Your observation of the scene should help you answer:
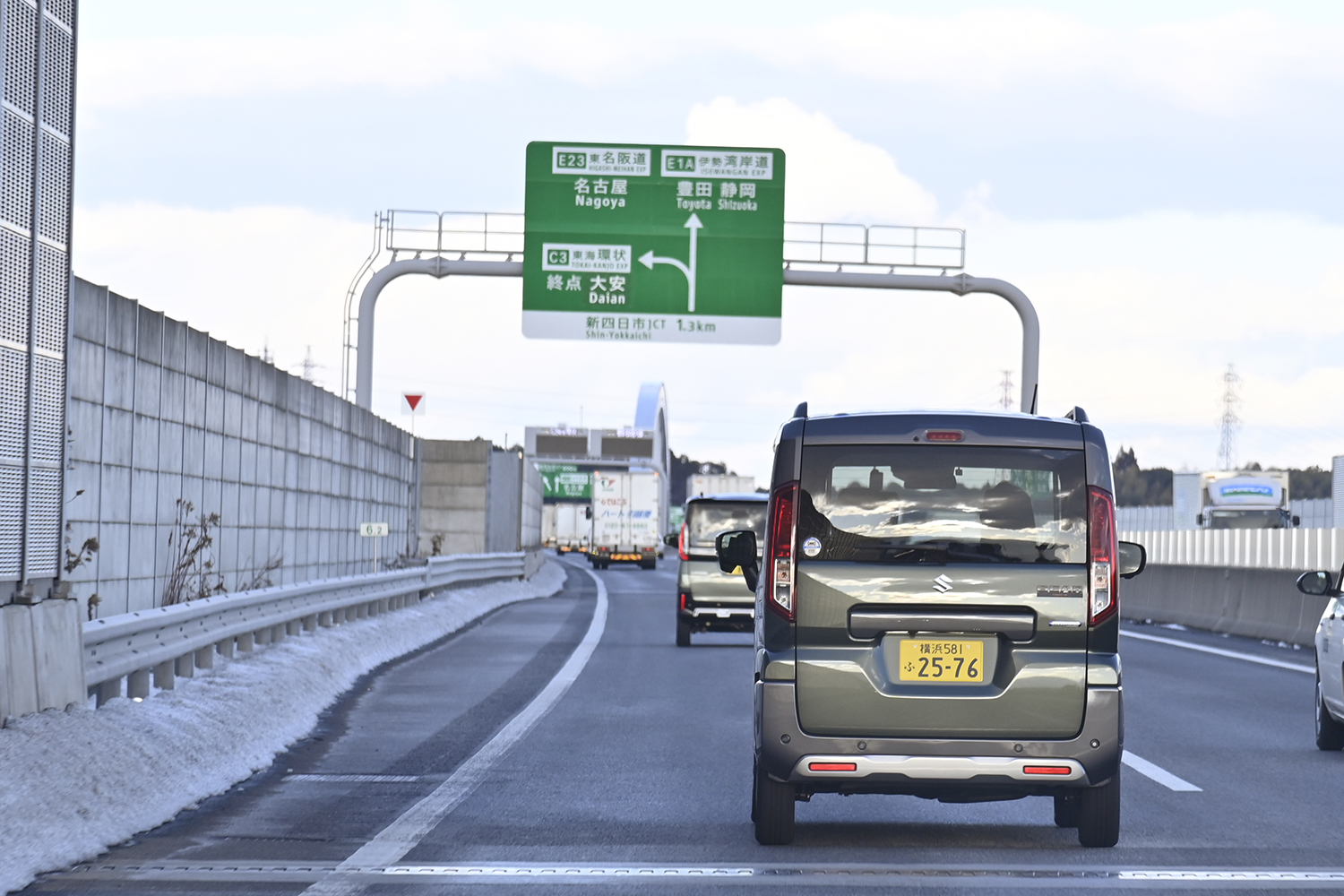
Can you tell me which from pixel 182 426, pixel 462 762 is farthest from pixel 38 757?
pixel 182 426

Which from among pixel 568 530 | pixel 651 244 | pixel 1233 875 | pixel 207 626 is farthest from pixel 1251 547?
pixel 568 530

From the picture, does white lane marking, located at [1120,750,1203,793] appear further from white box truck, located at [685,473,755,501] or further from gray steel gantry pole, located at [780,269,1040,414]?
white box truck, located at [685,473,755,501]

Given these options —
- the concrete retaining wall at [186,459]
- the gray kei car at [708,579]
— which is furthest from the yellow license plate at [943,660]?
the gray kei car at [708,579]

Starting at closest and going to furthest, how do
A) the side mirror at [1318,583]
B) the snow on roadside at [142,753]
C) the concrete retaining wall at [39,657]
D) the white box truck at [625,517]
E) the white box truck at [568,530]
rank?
the snow on roadside at [142,753] → the concrete retaining wall at [39,657] → the side mirror at [1318,583] → the white box truck at [625,517] → the white box truck at [568,530]

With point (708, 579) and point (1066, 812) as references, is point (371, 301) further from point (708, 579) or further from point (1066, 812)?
point (1066, 812)

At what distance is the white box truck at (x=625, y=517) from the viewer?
70.9 meters

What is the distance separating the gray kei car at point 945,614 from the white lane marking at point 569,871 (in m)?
0.59

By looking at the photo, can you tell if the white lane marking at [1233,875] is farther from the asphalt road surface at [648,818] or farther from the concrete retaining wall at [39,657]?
the concrete retaining wall at [39,657]

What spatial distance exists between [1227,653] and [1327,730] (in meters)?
10.3

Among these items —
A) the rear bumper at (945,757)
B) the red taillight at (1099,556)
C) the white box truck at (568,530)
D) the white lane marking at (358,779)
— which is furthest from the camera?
the white box truck at (568,530)

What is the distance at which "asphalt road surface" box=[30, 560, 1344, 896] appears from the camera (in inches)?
281

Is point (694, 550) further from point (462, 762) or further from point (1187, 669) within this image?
point (462, 762)

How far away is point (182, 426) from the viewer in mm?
16156

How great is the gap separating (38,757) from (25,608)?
1050 millimetres
